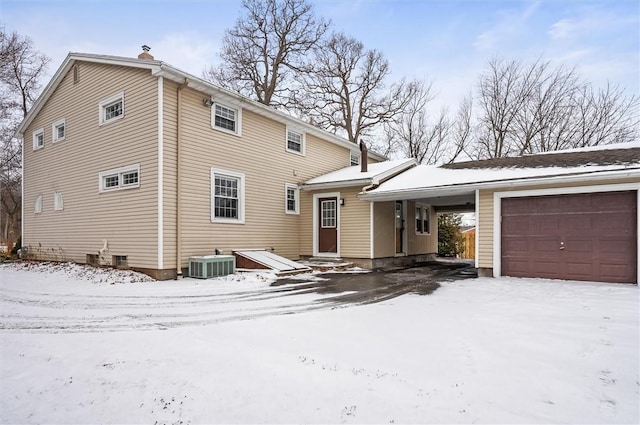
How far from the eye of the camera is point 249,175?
1166 cm

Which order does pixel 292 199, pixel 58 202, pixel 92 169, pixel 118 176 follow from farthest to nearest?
pixel 292 199 < pixel 58 202 < pixel 92 169 < pixel 118 176

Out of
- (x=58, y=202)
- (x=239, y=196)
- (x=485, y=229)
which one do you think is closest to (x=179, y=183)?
(x=239, y=196)

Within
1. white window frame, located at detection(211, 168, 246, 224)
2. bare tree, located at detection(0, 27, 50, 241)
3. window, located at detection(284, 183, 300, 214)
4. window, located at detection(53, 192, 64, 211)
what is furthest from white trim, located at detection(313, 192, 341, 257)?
bare tree, located at detection(0, 27, 50, 241)

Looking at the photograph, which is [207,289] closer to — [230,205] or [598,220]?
[230,205]

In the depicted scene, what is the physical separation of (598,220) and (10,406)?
10233 millimetres

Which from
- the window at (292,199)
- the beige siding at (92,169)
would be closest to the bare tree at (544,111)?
the window at (292,199)

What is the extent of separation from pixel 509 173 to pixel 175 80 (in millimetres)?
9200

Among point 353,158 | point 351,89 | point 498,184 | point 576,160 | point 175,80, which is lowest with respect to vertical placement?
point 498,184

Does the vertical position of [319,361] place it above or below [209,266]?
below

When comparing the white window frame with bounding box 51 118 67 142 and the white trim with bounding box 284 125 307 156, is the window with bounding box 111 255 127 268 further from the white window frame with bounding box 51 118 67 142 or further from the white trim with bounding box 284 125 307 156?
the white trim with bounding box 284 125 307 156

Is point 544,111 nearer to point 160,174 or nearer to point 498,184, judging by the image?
point 498,184

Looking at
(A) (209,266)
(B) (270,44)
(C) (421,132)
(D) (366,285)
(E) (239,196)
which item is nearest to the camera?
(D) (366,285)

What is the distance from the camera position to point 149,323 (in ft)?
15.9

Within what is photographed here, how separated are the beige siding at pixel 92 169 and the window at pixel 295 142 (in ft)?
17.2
